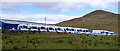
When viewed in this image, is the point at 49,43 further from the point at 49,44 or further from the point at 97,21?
the point at 97,21

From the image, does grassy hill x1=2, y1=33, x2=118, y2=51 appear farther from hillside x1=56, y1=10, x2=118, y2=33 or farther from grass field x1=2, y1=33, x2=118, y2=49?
hillside x1=56, y1=10, x2=118, y2=33

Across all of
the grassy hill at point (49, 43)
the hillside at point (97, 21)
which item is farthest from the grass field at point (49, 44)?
the hillside at point (97, 21)

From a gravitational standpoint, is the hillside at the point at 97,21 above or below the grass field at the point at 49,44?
above

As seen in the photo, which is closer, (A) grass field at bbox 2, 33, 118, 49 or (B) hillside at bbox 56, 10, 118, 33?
(A) grass field at bbox 2, 33, 118, 49

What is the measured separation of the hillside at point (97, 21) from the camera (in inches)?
3799

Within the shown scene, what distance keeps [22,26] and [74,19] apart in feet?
285

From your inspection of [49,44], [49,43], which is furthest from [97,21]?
[49,44]

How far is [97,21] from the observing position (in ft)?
354

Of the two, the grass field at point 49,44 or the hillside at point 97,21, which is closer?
the grass field at point 49,44

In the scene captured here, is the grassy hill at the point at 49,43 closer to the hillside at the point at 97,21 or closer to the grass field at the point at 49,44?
the grass field at the point at 49,44

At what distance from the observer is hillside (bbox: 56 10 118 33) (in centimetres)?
9650

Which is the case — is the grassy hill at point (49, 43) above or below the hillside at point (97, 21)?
below

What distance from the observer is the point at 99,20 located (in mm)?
108875

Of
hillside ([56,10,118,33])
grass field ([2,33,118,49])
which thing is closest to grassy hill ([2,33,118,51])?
grass field ([2,33,118,49])
